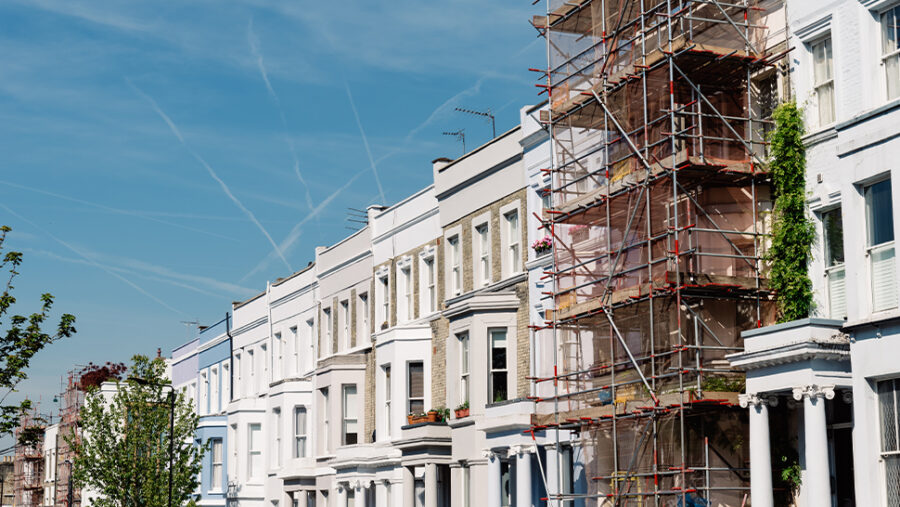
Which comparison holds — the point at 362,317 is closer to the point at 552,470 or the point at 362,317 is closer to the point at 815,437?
the point at 552,470

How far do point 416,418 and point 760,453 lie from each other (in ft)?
54.2

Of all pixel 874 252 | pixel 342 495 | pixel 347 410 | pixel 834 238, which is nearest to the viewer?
pixel 874 252

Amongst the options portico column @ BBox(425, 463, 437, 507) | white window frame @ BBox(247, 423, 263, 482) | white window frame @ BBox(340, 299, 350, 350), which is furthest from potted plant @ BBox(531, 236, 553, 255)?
white window frame @ BBox(247, 423, 263, 482)

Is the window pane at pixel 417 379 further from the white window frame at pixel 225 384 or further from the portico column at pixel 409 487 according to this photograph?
the white window frame at pixel 225 384

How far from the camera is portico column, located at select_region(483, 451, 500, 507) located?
31.8 metres

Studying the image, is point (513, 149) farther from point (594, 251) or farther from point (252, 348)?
point (252, 348)

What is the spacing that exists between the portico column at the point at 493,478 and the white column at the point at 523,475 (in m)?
1.19

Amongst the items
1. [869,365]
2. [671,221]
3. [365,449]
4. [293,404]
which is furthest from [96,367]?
[869,365]

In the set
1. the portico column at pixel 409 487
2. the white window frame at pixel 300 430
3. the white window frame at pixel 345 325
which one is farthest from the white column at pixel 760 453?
the white window frame at pixel 300 430

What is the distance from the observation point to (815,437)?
2020cm

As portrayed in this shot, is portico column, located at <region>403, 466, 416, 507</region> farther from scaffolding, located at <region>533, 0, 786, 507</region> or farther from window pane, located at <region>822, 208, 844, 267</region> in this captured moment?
window pane, located at <region>822, 208, 844, 267</region>

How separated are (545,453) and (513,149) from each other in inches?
323

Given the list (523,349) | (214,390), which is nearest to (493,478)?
(523,349)

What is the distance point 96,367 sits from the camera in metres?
86.2
